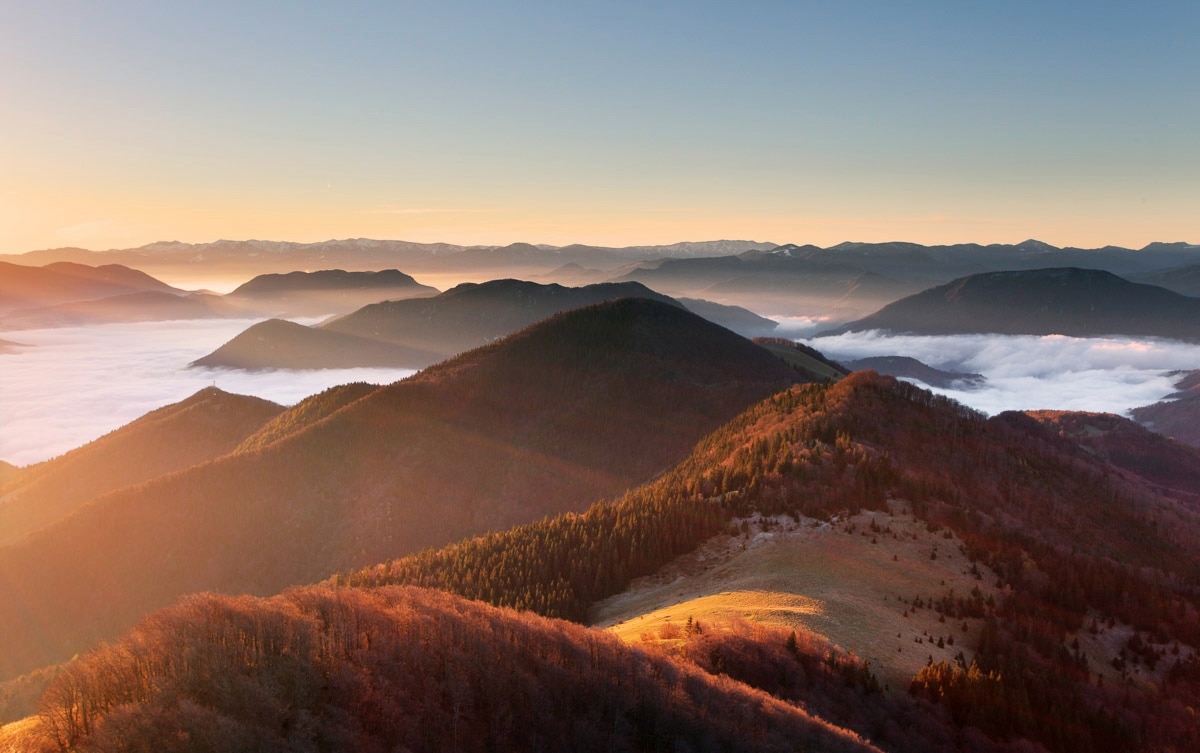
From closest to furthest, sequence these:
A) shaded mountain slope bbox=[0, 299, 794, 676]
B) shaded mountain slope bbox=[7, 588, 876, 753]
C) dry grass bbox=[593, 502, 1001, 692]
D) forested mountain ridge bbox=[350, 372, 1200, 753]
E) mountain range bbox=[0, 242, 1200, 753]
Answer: shaded mountain slope bbox=[7, 588, 876, 753], mountain range bbox=[0, 242, 1200, 753], forested mountain ridge bbox=[350, 372, 1200, 753], dry grass bbox=[593, 502, 1001, 692], shaded mountain slope bbox=[0, 299, 794, 676]

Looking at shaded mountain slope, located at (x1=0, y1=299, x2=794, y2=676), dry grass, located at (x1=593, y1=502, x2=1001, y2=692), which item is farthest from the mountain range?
shaded mountain slope, located at (x1=0, y1=299, x2=794, y2=676)

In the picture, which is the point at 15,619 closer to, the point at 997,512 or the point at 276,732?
the point at 276,732

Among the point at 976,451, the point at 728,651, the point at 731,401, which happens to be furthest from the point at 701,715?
the point at 731,401

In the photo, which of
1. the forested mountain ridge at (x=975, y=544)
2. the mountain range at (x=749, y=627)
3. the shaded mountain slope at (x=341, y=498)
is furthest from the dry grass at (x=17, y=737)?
the shaded mountain slope at (x=341, y=498)

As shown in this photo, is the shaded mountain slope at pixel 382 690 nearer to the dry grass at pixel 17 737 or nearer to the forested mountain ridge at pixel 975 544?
the dry grass at pixel 17 737

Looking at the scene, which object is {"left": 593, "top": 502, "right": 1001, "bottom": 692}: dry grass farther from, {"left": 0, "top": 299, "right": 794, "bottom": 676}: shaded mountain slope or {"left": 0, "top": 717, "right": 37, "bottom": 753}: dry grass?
{"left": 0, "top": 299, "right": 794, "bottom": 676}: shaded mountain slope

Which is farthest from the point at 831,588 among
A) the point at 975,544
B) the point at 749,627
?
the point at 975,544
